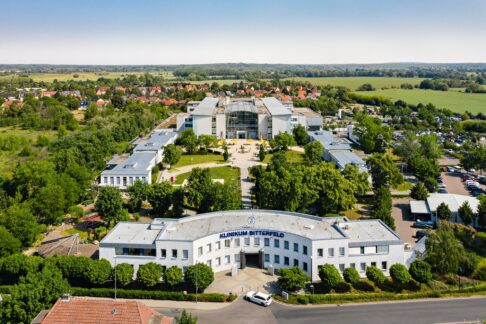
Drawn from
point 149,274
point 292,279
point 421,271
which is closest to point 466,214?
point 421,271

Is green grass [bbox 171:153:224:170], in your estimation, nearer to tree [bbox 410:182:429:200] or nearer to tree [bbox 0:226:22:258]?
tree [bbox 410:182:429:200]

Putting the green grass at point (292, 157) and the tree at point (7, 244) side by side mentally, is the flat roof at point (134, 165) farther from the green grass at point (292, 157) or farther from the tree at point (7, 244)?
the tree at point (7, 244)

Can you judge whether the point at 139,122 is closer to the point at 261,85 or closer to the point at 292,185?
the point at 292,185

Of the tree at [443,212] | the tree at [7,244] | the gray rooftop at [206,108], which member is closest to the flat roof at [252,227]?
the tree at [7,244]

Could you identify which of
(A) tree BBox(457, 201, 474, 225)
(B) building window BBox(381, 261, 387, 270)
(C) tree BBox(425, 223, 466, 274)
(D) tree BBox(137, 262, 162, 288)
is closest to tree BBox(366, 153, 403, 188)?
(A) tree BBox(457, 201, 474, 225)

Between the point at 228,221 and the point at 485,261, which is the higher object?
the point at 228,221

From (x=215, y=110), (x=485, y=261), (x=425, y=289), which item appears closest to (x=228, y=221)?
(x=425, y=289)
